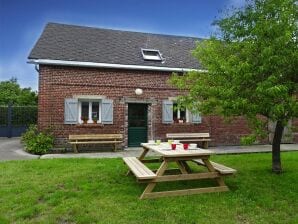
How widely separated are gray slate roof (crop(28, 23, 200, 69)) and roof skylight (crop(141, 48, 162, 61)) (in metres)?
0.25

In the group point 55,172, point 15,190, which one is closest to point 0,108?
point 55,172

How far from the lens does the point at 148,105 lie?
43.5 ft

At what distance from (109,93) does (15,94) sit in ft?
65.0

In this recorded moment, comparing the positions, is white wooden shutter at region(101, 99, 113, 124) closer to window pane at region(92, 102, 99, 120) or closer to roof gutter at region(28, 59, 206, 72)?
window pane at region(92, 102, 99, 120)

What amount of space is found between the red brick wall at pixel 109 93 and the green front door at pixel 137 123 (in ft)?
1.40

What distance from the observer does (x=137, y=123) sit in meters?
13.4

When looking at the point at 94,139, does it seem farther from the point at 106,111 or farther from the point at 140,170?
the point at 140,170

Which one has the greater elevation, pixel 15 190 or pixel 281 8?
pixel 281 8

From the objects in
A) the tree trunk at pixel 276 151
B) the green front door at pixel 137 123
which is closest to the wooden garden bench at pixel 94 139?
the green front door at pixel 137 123

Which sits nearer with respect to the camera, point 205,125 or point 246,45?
point 246,45

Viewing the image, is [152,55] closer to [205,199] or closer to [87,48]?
[87,48]

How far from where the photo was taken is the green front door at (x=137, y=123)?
13.2 meters

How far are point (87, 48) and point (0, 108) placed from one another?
8319mm

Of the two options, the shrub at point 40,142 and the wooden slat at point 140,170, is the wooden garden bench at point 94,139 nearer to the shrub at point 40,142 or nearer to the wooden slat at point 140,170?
the shrub at point 40,142
